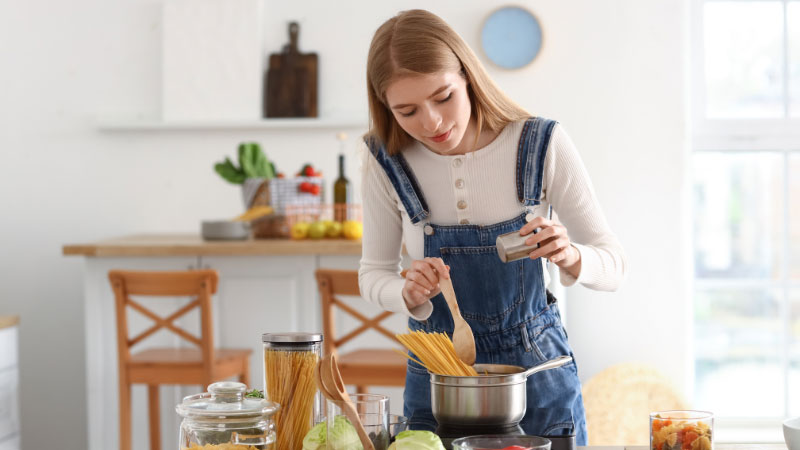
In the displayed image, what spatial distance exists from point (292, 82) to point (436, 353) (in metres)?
2.63

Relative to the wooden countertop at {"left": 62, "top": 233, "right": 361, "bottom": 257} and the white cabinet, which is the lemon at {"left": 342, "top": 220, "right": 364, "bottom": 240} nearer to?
the wooden countertop at {"left": 62, "top": 233, "right": 361, "bottom": 257}

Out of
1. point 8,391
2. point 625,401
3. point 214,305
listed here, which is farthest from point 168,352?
point 625,401

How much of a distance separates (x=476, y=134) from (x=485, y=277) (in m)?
0.25

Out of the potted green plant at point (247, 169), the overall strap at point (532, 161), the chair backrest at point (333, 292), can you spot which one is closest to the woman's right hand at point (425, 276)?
the overall strap at point (532, 161)

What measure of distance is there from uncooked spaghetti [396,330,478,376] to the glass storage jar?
0.92ft

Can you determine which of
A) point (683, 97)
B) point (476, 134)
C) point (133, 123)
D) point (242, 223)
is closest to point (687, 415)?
point (476, 134)

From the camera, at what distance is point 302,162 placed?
12.2 feet

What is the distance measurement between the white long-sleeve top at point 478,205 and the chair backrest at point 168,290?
41.6 inches

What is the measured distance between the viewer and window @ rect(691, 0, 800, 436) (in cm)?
353

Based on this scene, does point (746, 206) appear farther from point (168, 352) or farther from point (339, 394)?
point (339, 394)

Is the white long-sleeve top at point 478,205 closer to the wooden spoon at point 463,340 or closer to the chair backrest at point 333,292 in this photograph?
the wooden spoon at point 463,340

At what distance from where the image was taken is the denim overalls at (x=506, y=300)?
1456 mm

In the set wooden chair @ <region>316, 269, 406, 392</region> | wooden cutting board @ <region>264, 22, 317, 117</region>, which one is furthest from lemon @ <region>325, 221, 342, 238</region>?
wooden cutting board @ <region>264, 22, 317, 117</region>

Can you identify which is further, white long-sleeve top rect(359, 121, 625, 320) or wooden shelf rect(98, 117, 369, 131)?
wooden shelf rect(98, 117, 369, 131)
